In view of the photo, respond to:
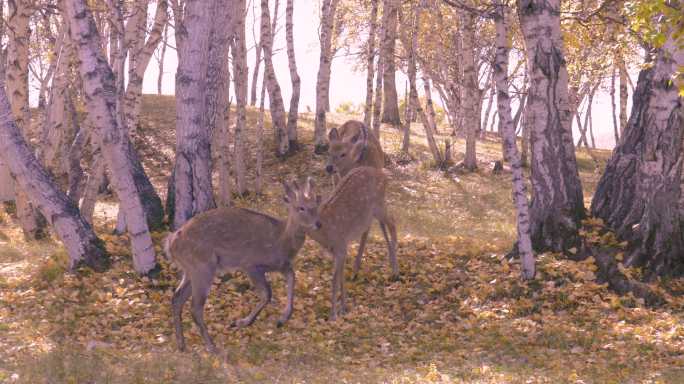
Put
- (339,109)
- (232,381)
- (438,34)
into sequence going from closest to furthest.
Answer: (232,381) < (438,34) < (339,109)

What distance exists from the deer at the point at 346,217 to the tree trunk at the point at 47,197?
3.68m

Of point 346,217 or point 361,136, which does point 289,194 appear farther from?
point 361,136

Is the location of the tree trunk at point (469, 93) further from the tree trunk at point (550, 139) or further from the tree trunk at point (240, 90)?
the tree trunk at point (550, 139)

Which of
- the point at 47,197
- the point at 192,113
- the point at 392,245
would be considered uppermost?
the point at 192,113

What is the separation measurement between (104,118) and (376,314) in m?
4.95

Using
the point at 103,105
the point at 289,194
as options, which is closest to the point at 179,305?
the point at 289,194

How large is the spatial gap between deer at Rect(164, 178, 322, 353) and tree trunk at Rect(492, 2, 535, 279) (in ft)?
9.95

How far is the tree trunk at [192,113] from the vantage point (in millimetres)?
11695

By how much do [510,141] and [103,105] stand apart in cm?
606

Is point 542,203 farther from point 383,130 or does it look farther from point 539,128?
point 383,130

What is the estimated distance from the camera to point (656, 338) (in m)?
9.57

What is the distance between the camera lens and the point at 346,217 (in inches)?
447

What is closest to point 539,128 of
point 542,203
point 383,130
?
point 542,203

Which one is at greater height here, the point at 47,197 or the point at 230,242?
the point at 47,197
